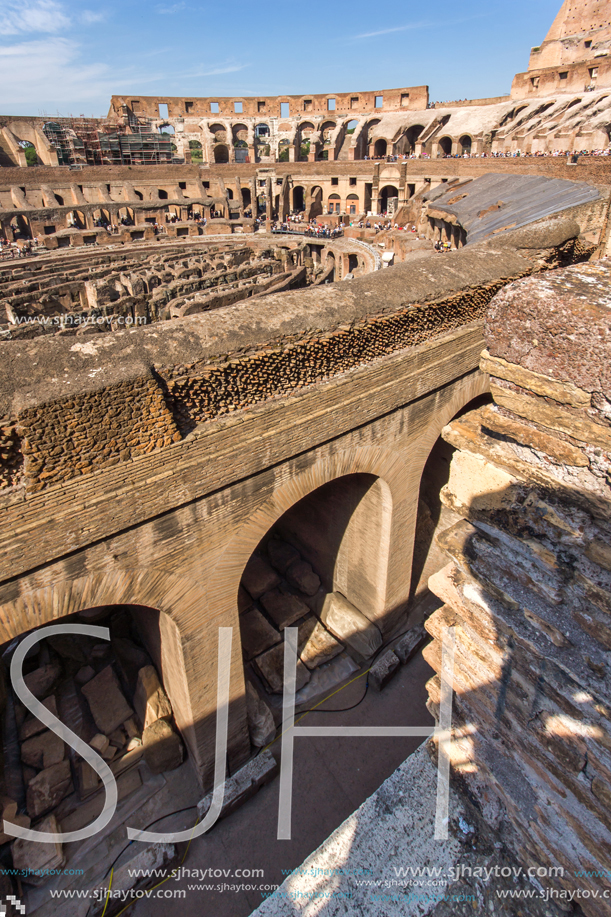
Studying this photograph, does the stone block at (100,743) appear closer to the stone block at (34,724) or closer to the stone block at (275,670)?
the stone block at (34,724)

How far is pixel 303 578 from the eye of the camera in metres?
7.71

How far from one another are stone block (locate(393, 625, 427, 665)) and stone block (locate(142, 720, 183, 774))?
2.98 m

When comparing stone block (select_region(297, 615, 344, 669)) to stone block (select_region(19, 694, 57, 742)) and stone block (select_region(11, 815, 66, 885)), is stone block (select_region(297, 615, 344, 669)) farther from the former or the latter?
stone block (select_region(11, 815, 66, 885))

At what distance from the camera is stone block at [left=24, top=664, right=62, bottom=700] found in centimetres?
593

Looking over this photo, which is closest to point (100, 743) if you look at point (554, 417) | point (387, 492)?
point (387, 492)

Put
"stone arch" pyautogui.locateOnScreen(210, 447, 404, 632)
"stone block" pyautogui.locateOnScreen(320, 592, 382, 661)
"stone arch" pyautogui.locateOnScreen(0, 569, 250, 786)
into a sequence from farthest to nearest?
"stone block" pyautogui.locateOnScreen(320, 592, 382, 661) → "stone arch" pyautogui.locateOnScreen(210, 447, 404, 632) → "stone arch" pyautogui.locateOnScreen(0, 569, 250, 786)

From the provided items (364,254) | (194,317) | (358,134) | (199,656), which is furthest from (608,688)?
(358,134)

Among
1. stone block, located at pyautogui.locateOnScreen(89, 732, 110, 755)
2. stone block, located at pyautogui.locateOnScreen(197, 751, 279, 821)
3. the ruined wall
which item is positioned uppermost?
the ruined wall

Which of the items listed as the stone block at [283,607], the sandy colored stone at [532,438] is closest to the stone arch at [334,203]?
the stone block at [283,607]

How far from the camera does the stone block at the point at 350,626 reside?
22.7 ft

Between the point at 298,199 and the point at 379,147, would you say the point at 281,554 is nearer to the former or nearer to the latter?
the point at 298,199

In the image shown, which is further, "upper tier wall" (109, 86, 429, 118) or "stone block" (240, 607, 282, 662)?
"upper tier wall" (109, 86, 429, 118)

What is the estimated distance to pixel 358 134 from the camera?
1321 inches

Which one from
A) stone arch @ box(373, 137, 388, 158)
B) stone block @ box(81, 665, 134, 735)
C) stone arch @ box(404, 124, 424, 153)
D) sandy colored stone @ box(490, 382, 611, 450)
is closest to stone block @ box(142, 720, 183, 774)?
stone block @ box(81, 665, 134, 735)
